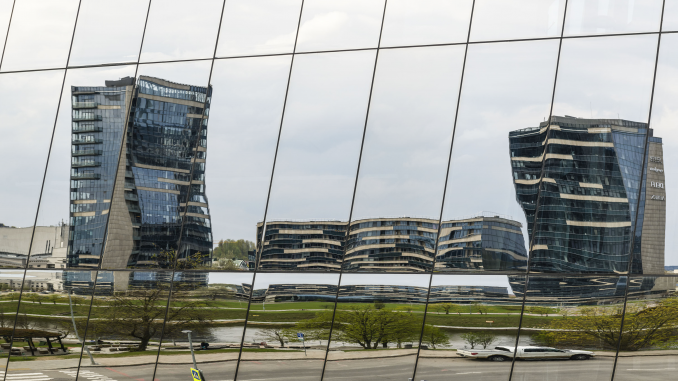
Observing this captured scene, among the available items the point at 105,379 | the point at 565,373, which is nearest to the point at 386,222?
the point at 565,373

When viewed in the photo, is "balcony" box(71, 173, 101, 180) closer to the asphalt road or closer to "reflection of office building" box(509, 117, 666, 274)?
the asphalt road

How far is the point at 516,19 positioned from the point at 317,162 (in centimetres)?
457

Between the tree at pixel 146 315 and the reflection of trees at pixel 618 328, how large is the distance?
22.4 ft

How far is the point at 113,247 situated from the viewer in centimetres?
1307

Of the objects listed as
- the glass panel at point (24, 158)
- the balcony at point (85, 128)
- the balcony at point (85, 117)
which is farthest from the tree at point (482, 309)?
the glass panel at point (24, 158)

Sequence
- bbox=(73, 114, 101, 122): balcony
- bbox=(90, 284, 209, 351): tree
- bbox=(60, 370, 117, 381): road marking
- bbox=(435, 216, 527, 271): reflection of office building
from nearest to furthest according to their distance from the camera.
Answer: bbox=(435, 216, 527, 271): reflection of office building, bbox=(90, 284, 209, 351): tree, bbox=(60, 370, 117, 381): road marking, bbox=(73, 114, 101, 122): balcony

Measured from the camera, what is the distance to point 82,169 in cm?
1362

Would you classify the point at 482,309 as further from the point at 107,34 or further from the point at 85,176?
the point at 107,34

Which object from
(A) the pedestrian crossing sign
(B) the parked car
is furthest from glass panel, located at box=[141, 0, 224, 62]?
(B) the parked car

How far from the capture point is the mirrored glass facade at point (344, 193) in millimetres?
10492

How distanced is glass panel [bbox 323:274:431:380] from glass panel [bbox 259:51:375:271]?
777mm

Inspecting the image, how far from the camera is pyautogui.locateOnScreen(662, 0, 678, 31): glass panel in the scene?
33.9 feet

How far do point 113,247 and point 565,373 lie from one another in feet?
30.8

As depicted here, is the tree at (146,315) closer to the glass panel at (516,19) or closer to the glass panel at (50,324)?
the glass panel at (50,324)
